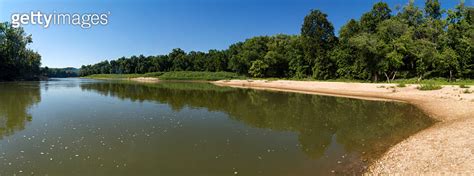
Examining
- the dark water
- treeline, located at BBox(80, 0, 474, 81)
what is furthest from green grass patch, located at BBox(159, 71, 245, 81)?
the dark water

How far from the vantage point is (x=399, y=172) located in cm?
798

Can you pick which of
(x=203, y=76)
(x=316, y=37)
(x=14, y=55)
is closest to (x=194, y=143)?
(x=316, y=37)

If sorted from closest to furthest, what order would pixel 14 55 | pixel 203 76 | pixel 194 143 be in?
pixel 194 143 < pixel 14 55 < pixel 203 76

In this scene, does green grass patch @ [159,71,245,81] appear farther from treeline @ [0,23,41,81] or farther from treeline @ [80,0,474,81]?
treeline @ [0,23,41,81]

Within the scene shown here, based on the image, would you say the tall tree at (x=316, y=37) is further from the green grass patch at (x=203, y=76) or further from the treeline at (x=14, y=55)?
the treeline at (x=14, y=55)

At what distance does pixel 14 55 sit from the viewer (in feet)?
279

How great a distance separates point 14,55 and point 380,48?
104 meters

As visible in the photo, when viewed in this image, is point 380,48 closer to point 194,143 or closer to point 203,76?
point 194,143

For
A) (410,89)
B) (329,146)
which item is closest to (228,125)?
(329,146)

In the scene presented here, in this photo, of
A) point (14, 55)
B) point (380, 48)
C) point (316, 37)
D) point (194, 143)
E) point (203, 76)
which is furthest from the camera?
point (203, 76)

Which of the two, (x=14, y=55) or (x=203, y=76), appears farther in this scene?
(x=203, y=76)

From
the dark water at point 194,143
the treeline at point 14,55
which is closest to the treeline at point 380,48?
the dark water at point 194,143

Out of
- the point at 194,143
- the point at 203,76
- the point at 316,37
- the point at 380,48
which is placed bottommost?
the point at 194,143

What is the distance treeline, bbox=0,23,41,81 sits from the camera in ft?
261
